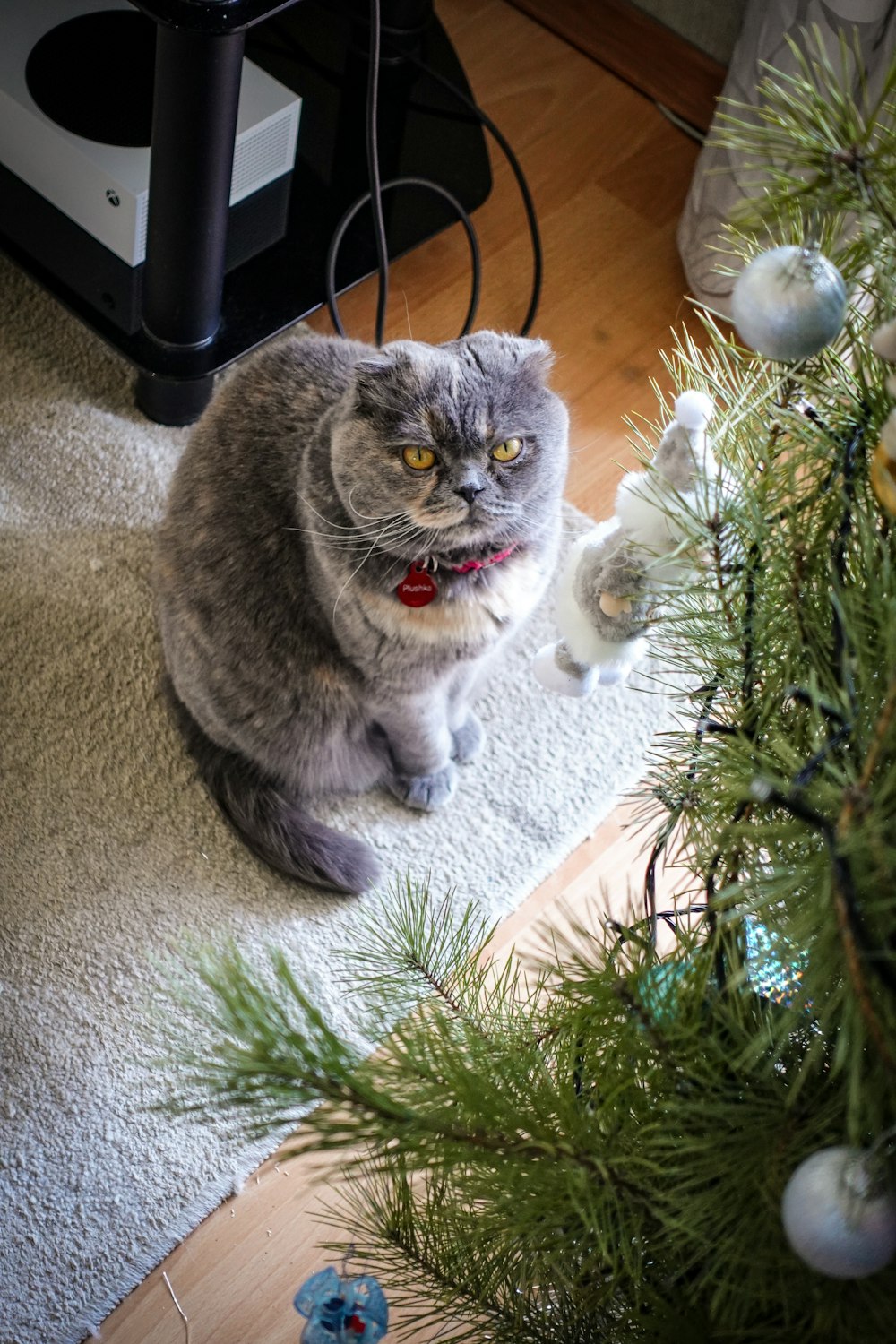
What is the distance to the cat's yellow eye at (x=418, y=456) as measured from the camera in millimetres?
927

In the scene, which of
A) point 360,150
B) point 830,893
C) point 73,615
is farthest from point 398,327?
point 830,893

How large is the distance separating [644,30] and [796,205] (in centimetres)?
154

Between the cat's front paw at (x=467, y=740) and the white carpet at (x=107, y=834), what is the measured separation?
0.06ft

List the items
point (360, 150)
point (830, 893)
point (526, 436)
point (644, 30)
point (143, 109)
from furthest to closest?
1. point (644, 30)
2. point (360, 150)
3. point (143, 109)
4. point (526, 436)
5. point (830, 893)

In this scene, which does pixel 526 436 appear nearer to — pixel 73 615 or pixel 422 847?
pixel 422 847

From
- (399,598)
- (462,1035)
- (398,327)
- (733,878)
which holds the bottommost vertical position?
(398,327)

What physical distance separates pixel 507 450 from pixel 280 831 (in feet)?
1.48

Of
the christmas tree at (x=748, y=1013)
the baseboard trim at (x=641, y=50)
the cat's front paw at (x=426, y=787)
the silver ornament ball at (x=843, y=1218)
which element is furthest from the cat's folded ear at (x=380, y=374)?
the baseboard trim at (x=641, y=50)

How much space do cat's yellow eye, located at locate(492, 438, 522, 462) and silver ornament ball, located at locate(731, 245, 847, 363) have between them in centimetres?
49

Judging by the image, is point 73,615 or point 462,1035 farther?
point 73,615

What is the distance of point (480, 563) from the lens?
1.03 metres

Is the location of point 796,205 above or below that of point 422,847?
above

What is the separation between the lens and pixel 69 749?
4.18 feet

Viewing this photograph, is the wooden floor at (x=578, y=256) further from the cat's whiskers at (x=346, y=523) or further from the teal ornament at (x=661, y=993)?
the teal ornament at (x=661, y=993)
